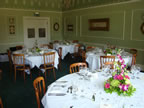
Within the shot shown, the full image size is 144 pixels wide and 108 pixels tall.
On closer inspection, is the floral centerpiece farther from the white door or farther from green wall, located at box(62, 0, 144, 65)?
the white door

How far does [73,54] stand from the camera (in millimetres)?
7234

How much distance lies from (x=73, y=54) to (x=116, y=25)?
2556 mm

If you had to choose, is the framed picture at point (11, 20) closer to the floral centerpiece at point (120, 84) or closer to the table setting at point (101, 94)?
the table setting at point (101, 94)

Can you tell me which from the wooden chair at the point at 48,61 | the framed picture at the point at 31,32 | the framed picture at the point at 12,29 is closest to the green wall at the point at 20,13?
the framed picture at the point at 12,29

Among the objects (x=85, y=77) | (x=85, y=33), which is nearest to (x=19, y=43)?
(x=85, y=33)

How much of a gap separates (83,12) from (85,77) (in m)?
6.88

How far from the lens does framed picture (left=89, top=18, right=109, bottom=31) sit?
7514 mm

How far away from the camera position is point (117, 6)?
686 cm

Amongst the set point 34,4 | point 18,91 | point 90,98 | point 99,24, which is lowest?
point 18,91

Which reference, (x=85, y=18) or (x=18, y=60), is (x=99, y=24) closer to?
(x=85, y=18)

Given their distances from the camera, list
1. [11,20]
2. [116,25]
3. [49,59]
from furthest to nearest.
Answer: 1. [11,20]
2. [116,25]
3. [49,59]

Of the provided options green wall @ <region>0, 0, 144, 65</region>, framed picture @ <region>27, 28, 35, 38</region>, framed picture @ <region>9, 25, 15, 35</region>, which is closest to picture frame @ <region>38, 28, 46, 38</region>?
framed picture @ <region>27, 28, 35, 38</region>

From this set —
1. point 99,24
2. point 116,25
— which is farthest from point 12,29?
point 116,25

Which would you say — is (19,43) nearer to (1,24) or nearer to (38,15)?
(1,24)
